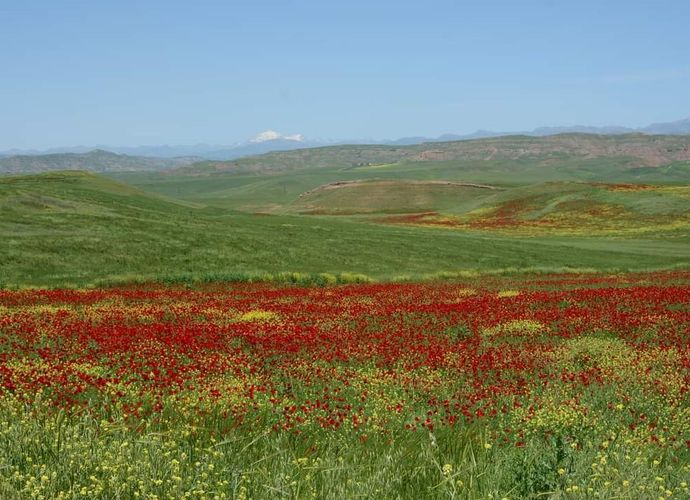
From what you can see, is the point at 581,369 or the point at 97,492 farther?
the point at 581,369

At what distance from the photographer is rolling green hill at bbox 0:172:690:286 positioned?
3581 centimetres

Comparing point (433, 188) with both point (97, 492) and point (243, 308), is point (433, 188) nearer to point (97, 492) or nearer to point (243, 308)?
point (243, 308)

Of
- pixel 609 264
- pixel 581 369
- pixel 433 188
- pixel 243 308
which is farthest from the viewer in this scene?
pixel 433 188

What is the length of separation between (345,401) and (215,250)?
117 feet

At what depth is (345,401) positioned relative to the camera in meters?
9.46

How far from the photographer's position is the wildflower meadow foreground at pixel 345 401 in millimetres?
5535

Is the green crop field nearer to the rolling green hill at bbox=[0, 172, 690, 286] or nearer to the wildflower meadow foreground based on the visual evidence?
the rolling green hill at bbox=[0, 172, 690, 286]

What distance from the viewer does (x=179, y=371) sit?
34.1 ft

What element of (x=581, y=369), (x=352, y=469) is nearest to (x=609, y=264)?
(x=581, y=369)

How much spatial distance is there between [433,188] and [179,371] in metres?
155

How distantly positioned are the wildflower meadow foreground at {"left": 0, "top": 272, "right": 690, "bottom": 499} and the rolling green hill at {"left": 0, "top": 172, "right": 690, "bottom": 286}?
16.5 metres

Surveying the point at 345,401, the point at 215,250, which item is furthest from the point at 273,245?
the point at 345,401

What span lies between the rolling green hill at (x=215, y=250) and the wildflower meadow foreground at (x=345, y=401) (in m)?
16.5

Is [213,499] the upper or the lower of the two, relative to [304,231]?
upper
